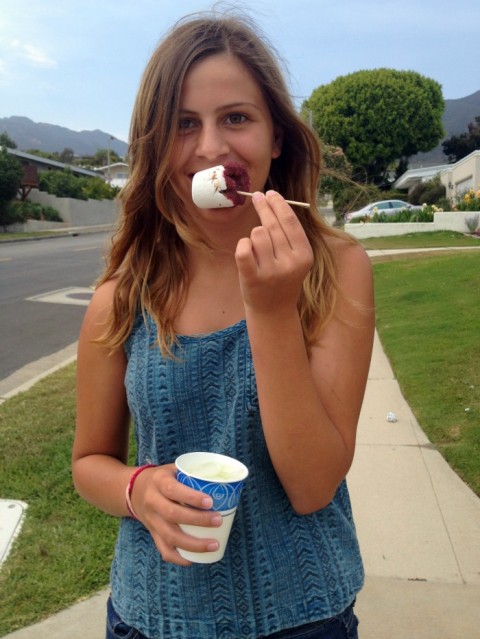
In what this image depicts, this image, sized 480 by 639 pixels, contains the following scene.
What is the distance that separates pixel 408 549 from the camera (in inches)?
142

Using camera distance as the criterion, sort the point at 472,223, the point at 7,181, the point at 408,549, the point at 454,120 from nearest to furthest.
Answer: the point at 408,549 → the point at 472,223 → the point at 7,181 → the point at 454,120

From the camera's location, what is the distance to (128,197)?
1688mm

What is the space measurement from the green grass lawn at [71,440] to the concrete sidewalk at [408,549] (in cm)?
15

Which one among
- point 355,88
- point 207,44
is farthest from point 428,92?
point 207,44

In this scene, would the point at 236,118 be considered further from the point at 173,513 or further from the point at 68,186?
the point at 68,186

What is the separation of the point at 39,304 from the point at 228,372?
10.9 metres

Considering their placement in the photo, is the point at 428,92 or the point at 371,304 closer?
the point at 371,304

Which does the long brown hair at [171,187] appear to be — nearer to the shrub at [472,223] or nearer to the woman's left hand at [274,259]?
the woman's left hand at [274,259]

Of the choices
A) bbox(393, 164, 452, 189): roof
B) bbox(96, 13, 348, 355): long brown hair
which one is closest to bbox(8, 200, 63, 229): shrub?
bbox(393, 164, 452, 189): roof

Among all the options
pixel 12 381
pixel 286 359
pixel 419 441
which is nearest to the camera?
pixel 286 359

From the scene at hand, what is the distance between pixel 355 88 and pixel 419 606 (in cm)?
4940

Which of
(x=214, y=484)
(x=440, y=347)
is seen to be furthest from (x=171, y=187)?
(x=440, y=347)

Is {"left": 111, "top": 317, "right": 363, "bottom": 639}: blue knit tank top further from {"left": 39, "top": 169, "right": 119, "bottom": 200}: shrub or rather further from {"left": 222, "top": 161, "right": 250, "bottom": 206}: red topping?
{"left": 39, "top": 169, "right": 119, "bottom": 200}: shrub

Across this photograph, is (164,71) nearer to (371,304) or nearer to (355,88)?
(371,304)
